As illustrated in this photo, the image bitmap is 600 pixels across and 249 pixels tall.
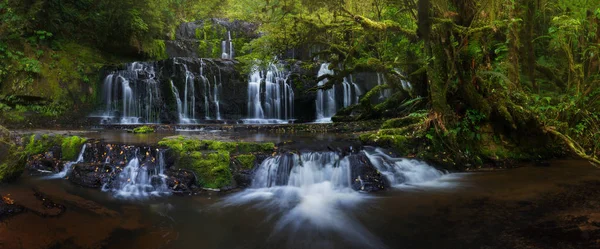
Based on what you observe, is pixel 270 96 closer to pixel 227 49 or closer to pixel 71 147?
pixel 227 49

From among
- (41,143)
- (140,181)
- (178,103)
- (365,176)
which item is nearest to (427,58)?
(365,176)

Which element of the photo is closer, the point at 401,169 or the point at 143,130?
the point at 401,169

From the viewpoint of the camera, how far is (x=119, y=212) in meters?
4.93

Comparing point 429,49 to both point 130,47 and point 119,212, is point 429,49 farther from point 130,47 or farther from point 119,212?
point 130,47

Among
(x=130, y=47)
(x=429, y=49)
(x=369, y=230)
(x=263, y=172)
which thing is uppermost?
(x=130, y=47)

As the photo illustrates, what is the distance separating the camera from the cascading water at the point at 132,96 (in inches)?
529

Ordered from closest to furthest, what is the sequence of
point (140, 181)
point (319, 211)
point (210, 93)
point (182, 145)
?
point (319, 211), point (140, 181), point (182, 145), point (210, 93)

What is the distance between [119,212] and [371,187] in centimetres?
403

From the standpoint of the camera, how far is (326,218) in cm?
504

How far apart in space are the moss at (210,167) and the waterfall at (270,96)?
826 centimetres

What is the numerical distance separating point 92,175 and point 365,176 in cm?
495

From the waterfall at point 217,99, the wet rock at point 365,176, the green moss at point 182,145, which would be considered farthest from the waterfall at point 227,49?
the wet rock at point 365,176

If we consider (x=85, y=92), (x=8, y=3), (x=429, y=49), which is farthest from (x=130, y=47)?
(x=429, y=49)

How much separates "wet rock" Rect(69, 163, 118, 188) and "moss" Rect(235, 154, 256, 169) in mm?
2238
